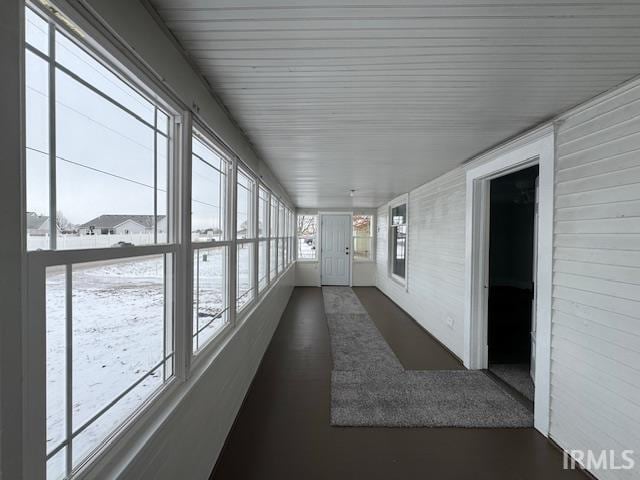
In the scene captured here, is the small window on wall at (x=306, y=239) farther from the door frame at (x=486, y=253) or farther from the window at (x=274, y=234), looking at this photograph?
the door frame at (x=486, y=253)

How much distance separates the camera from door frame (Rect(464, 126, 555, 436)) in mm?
2174

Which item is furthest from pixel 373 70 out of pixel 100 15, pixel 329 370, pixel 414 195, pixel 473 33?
pixel 414 195

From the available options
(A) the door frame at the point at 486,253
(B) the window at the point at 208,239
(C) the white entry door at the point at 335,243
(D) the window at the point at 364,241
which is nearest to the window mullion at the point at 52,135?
(B) the window at the point at 208,239

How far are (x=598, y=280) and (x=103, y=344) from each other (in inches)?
99.9

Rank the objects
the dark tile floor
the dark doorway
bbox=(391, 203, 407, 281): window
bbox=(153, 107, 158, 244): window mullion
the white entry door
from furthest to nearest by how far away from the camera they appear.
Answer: the white entry door → bbox=(391, 203, 407, 281): window → the dark doorway → the dark tile floor → bbox=(153, 107, 158, 244): window mullion

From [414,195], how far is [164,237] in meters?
4.54

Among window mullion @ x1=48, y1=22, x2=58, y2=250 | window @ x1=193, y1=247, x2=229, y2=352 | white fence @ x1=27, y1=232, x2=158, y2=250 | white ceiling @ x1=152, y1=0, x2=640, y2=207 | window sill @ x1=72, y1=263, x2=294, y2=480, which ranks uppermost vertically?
white ceiling @ x1=152, y1=0, x2=640, y2=207

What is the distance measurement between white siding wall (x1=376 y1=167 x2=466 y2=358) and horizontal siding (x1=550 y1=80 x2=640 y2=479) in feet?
4.40

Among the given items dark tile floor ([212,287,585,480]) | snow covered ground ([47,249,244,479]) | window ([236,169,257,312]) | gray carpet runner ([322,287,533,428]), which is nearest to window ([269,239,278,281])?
window ([236,169,257,312])

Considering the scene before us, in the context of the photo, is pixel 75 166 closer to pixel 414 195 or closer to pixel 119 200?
pixel 119 200

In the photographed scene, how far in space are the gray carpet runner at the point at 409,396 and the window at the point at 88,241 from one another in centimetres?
171

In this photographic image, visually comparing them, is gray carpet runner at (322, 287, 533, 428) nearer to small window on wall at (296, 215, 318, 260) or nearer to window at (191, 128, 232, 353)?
window at (191, 128, 232, 353)

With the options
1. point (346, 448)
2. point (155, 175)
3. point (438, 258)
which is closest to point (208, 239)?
point (155, 175)

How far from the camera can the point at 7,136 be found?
646mm
